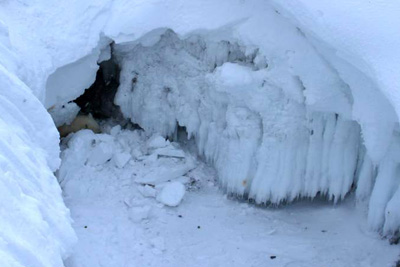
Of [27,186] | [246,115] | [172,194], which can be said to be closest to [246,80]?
[246,115]

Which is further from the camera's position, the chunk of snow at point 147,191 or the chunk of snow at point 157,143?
the chunk of snow at point 157,143

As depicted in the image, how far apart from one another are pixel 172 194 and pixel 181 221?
19 centimetres

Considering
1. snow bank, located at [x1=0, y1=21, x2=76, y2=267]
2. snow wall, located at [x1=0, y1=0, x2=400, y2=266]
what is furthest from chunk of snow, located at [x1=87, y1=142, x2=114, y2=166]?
snow bank, located at [x1=0, y1=21, x2=76, y2=267]

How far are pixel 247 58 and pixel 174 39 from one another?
1.86 ft

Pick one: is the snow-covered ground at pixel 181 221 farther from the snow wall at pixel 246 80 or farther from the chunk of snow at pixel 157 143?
the snow wall at pixel 246 80

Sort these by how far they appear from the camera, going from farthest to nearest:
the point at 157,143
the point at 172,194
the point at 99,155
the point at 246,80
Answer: the point at 157,143 < the point at 99,155 < the point at 172,194 < the point at 246,80

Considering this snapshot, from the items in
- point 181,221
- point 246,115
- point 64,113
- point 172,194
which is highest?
point 246,115

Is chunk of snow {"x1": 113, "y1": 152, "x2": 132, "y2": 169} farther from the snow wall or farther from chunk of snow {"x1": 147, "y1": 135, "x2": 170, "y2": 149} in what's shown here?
the snow wall

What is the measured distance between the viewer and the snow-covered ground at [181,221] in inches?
120

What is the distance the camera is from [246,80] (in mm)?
3125

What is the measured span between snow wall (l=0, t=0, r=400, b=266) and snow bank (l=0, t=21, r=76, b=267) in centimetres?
1

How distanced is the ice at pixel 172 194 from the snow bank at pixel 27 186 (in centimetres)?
100

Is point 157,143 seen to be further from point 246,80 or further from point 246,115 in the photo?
point 246,80

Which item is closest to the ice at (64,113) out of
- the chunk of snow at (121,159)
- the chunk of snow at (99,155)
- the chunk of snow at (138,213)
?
the chunk of snow at (99,155)
